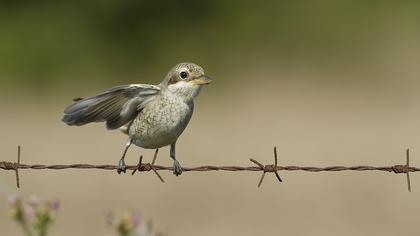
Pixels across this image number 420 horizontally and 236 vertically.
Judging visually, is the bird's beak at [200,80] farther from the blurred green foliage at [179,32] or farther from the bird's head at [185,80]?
the blurred green foliage at [179,32]

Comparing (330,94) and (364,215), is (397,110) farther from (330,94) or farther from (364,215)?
(364,215)

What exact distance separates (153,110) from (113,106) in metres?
0.30

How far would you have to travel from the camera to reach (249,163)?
16.0 meters

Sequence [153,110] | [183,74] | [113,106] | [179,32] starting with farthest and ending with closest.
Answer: [179,32] → [183,74] → [153,110] → [113,106]

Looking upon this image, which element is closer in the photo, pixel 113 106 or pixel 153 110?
pixel 113 106

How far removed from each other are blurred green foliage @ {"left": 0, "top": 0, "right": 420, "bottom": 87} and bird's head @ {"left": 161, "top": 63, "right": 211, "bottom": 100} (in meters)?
21.8

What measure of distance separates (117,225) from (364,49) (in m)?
27.8

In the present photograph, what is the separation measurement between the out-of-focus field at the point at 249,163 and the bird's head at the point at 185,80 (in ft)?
15.9

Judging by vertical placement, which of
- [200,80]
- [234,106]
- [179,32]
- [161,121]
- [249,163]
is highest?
[179,32]

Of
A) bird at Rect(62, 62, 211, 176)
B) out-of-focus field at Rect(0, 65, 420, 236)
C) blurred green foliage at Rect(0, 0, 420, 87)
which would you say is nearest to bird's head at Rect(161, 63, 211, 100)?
bird at Rect(62, 62, 211, 176)

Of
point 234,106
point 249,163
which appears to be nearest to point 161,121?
point 249,163

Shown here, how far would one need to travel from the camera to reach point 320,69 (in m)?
28.1

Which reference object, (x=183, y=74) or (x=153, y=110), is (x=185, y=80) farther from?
(x=153, y=110)

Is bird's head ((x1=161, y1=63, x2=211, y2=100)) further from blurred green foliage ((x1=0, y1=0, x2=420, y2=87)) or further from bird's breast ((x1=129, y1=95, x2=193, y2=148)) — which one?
blurred green foliage ((x1=0, y1=0, x2=420, y2=87))
